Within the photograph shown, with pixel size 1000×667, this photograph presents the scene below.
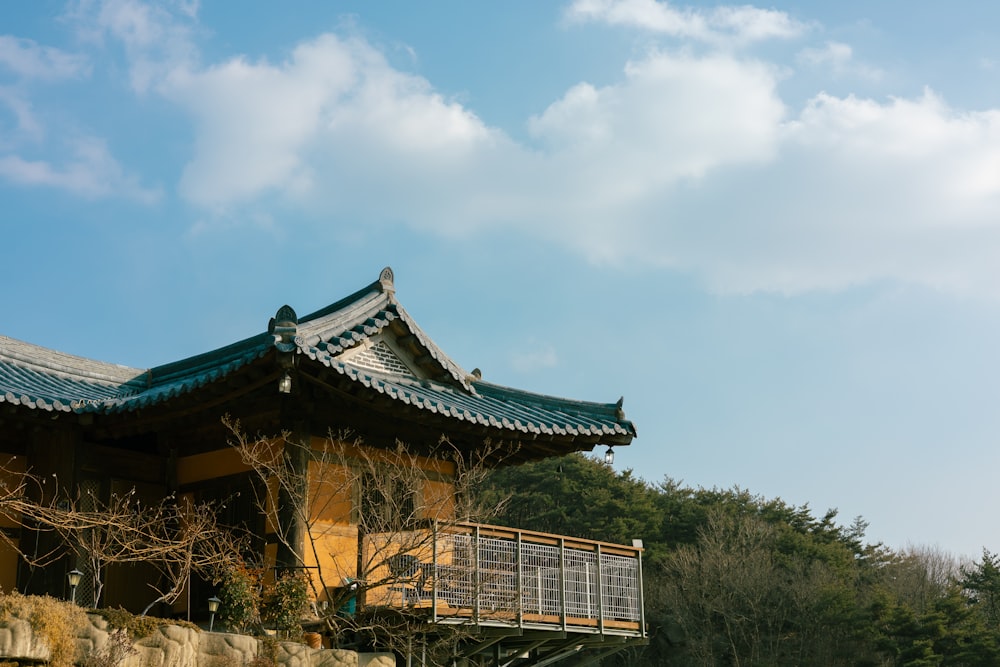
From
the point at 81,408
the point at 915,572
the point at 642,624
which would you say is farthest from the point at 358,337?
the point at 915,572

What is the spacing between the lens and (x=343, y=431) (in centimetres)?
1306

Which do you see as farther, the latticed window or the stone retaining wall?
the latticed window

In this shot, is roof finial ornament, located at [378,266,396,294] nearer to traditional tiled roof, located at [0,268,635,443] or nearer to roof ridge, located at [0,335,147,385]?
traditional tiled roof, located at [0,268,635,443]

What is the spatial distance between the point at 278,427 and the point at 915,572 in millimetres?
37585

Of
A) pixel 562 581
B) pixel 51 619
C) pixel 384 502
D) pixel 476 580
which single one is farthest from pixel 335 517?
pixel 51 619

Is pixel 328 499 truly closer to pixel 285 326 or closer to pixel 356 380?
pixel 356 380

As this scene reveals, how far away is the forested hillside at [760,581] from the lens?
119 ft

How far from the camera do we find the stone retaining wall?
802cm

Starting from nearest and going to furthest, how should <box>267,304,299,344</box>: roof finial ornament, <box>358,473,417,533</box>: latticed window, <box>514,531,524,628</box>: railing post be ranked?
<box>267,304,299,344</box>: roof finial ornament, <box>358,473,417,533</box>: latticed window, <box>514,531,524,628</box>: railing post

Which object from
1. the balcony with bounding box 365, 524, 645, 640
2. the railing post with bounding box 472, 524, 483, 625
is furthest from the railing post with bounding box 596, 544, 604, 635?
the railing post with bounding box 472, 524, 483, 625

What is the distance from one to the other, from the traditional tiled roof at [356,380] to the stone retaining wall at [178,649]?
271 cm

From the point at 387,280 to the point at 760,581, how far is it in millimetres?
28640

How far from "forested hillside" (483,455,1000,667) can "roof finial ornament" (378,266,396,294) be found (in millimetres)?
20291

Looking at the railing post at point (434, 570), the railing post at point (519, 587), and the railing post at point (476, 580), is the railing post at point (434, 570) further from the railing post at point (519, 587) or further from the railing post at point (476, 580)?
the railing post at point (519, 587)
